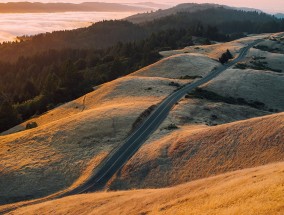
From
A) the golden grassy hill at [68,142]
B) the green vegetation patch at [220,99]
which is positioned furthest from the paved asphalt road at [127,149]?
the green vegetation patch at [220,99]

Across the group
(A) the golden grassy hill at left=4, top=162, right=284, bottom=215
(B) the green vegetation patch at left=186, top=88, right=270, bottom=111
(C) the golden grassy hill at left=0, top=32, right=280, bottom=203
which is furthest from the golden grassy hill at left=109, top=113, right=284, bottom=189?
(B) the green vegetation patch at left=186, top=88, right=270, bottom=111

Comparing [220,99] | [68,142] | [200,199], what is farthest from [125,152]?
[220,99]

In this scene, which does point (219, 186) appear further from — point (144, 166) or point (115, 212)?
point (144, 166)

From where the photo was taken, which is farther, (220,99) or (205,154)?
(220,99)

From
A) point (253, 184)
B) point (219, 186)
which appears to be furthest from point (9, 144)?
point (253, 184)

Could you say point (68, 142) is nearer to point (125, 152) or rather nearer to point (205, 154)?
point (125, 152)

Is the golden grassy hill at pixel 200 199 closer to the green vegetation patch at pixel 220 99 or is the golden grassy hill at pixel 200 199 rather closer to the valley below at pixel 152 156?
the valley below at pixel 152 156

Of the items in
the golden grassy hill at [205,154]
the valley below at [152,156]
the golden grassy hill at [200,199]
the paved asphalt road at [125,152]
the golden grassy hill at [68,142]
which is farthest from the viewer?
the golden grassy hill at [68,142]
